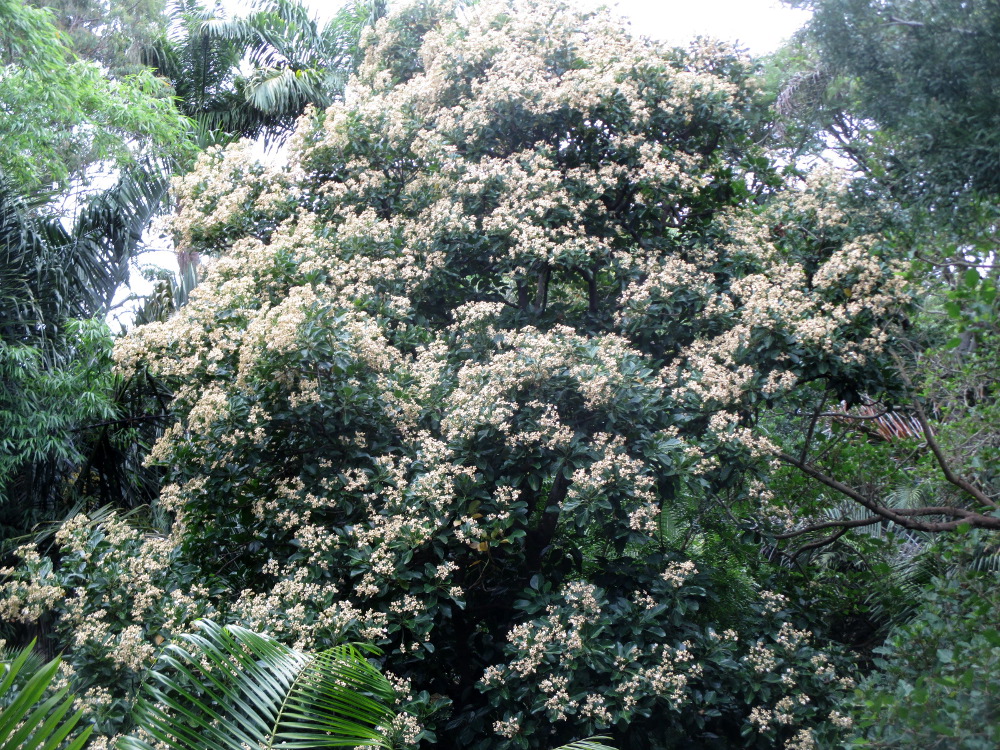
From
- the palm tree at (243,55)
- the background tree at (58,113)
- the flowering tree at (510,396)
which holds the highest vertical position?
the palm tree at (243,55)

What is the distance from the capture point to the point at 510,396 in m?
4.80

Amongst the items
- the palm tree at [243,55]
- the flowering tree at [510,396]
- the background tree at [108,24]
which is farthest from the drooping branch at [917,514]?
the background tree at [108,24]

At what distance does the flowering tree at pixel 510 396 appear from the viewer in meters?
4.41

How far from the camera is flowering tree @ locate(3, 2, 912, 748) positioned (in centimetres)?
441

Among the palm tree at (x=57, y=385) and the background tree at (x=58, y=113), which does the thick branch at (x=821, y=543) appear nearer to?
the palm tree at (x=57, y=385)

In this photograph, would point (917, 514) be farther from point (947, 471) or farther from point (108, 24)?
point (108, 24)

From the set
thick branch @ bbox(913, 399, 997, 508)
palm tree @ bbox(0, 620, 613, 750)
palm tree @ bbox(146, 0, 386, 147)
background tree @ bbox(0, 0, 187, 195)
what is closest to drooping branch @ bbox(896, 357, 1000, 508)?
thick branch @ bbox(913, 399, 997, 508)

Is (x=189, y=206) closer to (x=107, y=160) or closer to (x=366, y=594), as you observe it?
(x=366, y=594)

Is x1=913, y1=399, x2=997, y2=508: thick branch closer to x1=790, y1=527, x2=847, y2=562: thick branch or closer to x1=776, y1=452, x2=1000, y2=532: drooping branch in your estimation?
x1=776, y1=452, x2=1000, y2=532: drooping branch

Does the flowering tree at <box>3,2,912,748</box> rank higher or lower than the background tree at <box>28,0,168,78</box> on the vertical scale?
lower

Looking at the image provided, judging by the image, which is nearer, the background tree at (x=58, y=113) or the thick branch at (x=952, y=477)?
the thick branch at (x=952, y=477)

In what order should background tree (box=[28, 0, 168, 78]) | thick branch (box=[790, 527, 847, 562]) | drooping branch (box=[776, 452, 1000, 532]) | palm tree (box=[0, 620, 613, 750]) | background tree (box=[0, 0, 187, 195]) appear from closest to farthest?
Answer: palm tree (box=[0, 620, 613, 750]) → drooping branch (box=[776, 452, 1000, 532]) → thick branch (box=[790, 527, 847, 562]) → background tree (box=[0, 0, 187, 195]) → background tree (box=[28, 0, 168, 78])

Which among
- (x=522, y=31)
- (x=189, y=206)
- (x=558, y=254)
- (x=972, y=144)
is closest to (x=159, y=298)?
(x=189, y=206)

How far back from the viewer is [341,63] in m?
12.0
